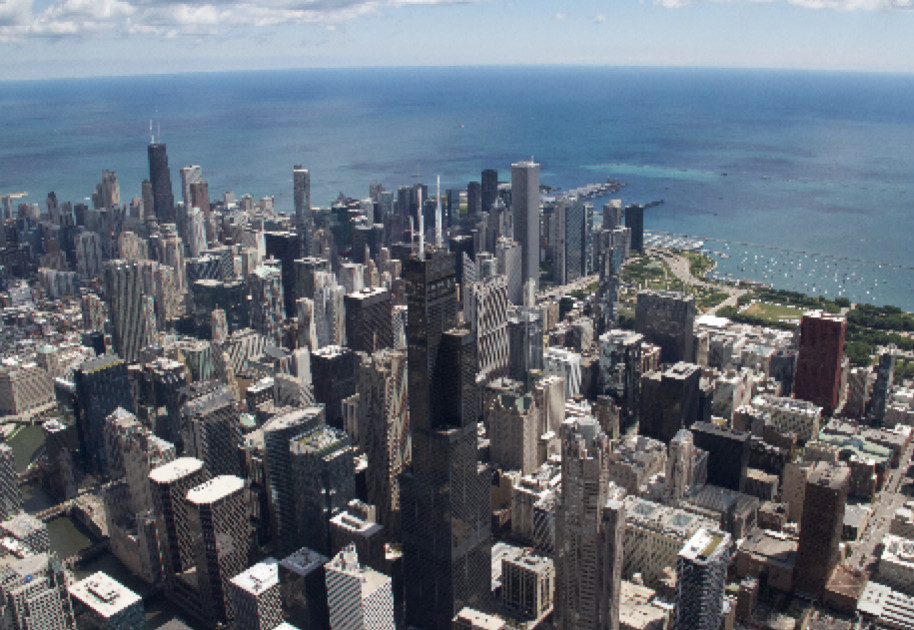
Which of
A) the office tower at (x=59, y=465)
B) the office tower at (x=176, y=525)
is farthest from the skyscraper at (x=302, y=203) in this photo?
the office tower at (x=176, y=525)

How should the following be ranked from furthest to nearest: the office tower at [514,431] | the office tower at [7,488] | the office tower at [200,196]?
the office tower at [200,196] < the office tower at [514,431] < the office tower at [7,488]

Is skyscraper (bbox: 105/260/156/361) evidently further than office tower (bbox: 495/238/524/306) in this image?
No

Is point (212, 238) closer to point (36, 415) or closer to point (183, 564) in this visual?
point (36, 415)

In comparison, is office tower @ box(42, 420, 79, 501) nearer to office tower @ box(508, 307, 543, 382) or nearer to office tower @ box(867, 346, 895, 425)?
office tower @ box(508, 307, 543, 382)

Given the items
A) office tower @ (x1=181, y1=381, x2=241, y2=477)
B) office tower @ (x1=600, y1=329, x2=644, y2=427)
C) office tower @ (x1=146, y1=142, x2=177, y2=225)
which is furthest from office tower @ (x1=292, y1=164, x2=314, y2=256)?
office tower @ (x1=181, y1=381, x2=241, y2=477)

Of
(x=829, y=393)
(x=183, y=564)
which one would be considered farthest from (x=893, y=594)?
(x=183, y=564)

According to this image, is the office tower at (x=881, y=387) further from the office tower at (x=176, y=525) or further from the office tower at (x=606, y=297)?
the office tower at (x=176, y=525)
